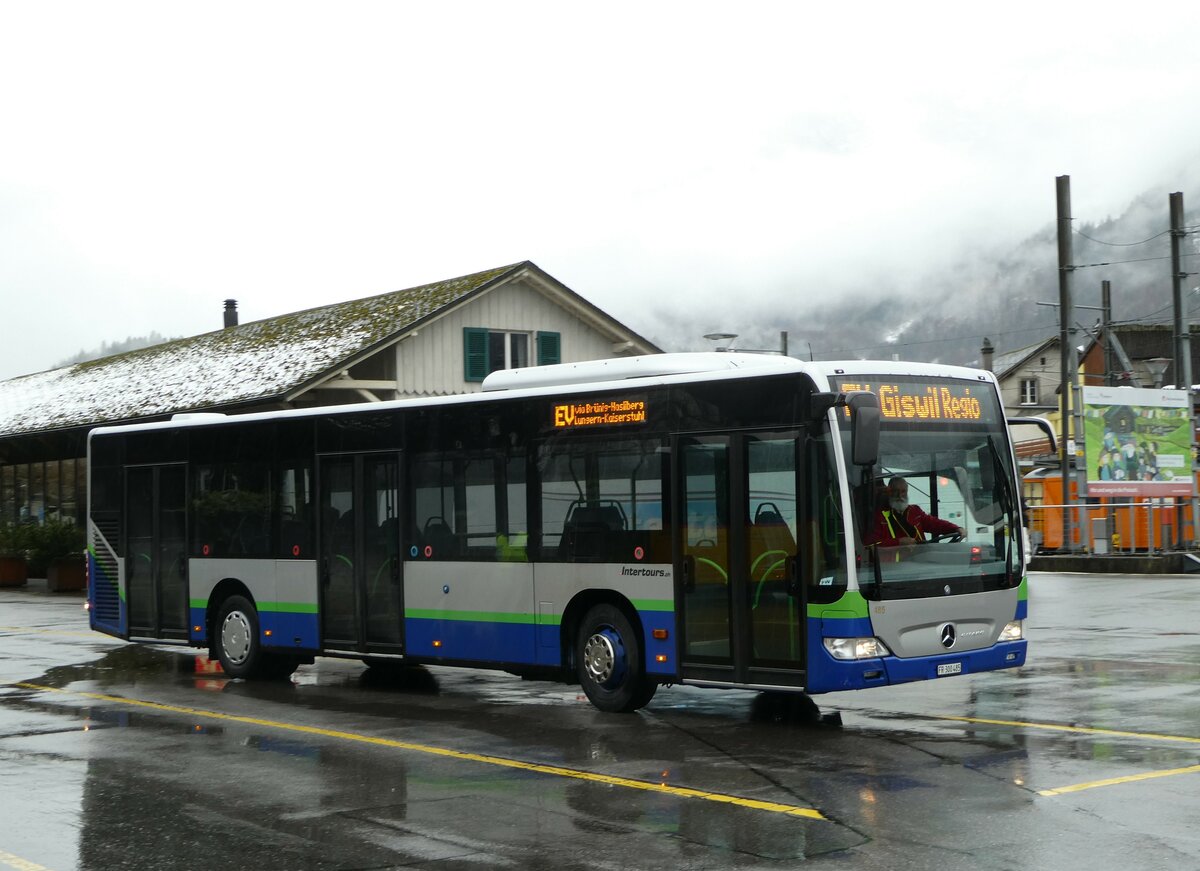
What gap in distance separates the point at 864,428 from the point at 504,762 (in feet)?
11.2

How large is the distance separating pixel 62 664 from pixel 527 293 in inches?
761

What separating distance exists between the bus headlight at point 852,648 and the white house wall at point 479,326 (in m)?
23.7

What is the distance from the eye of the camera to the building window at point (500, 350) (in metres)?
35.3

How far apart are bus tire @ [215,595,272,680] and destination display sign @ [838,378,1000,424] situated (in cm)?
787

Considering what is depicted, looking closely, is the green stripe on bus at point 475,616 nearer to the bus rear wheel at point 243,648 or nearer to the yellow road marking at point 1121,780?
the bus rear wheel at point 243,648

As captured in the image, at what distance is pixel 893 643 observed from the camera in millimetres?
11570

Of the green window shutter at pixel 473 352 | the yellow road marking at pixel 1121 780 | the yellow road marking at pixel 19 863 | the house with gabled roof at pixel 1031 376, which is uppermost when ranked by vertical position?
the house with gabled roof at pixel 1031 376

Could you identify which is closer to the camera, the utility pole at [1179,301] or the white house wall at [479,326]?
the white house wall at [479,326]

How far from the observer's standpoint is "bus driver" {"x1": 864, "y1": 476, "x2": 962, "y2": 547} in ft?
38.2

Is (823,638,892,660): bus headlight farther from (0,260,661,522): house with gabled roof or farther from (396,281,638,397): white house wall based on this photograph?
(396,281,638,397): white house wall

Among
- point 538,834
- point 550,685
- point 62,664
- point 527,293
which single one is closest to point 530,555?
point 550,685

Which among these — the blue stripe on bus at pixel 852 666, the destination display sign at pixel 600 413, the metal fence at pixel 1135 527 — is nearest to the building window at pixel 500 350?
the metal fence at pixel 1135 527

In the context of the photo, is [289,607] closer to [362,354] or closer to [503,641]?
[503,641]

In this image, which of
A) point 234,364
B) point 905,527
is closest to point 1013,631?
point 905,527
